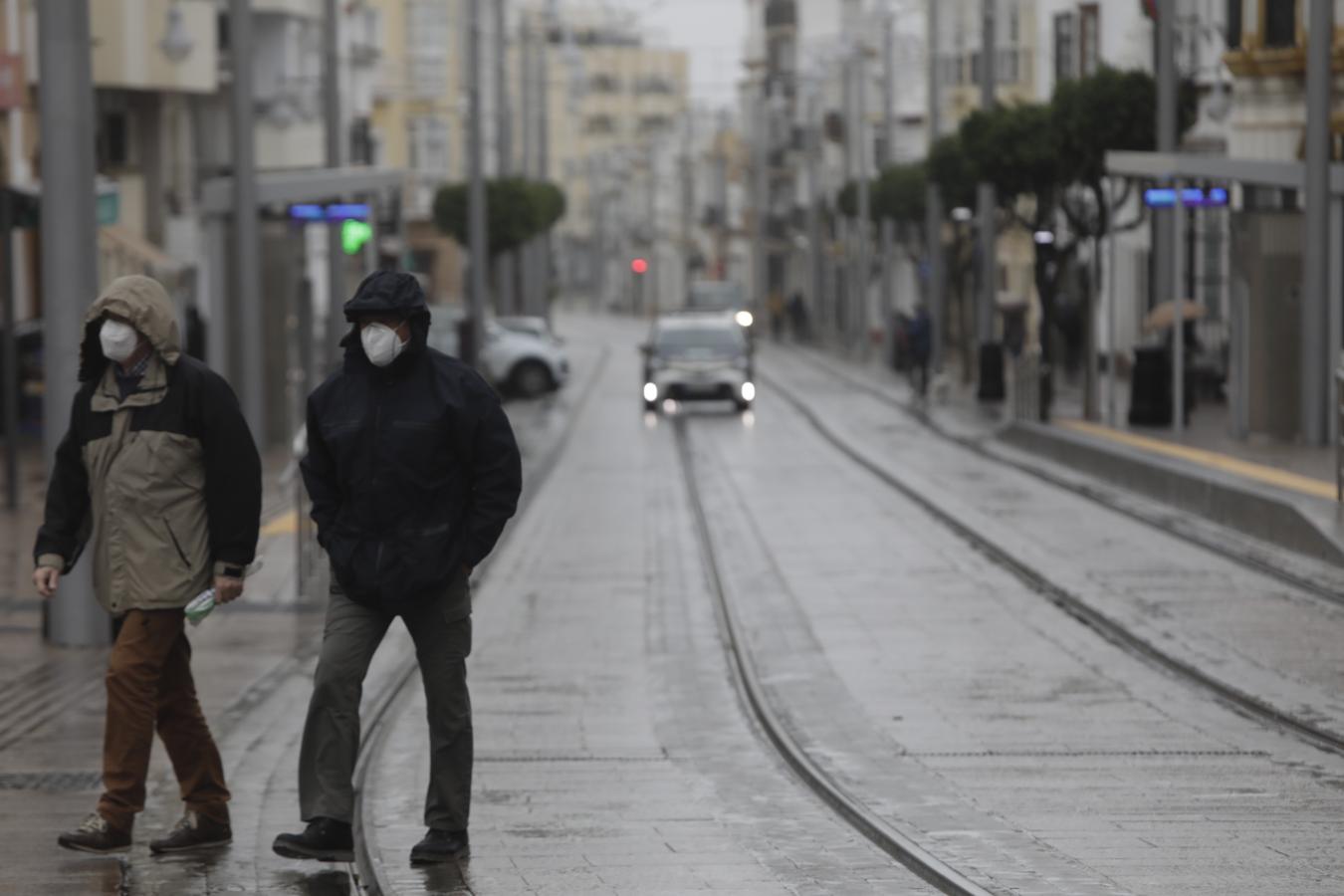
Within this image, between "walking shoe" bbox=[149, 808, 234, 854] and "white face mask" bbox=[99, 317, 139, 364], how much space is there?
5.08 ft

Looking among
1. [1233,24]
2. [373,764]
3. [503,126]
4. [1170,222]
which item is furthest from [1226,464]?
[503,126]

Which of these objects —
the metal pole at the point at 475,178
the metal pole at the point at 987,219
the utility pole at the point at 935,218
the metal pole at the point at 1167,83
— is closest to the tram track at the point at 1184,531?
the metal pole at the point at 1167,83

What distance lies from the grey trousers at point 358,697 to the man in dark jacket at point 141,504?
22.6 inches

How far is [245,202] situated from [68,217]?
10.6 m

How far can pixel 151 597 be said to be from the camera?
30.6 feet

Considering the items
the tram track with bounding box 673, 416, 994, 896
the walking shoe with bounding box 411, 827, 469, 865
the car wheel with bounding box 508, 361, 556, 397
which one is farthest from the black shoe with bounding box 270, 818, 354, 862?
the car wheel with bounding box 508, 361, 556, 397

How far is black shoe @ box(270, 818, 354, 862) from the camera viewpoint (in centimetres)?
902

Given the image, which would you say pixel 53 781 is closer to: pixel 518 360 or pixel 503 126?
pixel 518 360

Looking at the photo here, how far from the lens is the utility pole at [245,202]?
25.9 meters

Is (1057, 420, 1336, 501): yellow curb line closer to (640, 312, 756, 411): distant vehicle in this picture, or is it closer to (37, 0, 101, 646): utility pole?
(37, 0, 101, 646): utility pole

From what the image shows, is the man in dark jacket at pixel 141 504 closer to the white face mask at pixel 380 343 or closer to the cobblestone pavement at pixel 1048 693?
the white face mask at pixel 380 343

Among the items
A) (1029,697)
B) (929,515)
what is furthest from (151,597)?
(929,515)

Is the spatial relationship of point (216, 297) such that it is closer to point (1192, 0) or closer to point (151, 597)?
point (151, 597)

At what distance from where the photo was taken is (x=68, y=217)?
15.3 meters
